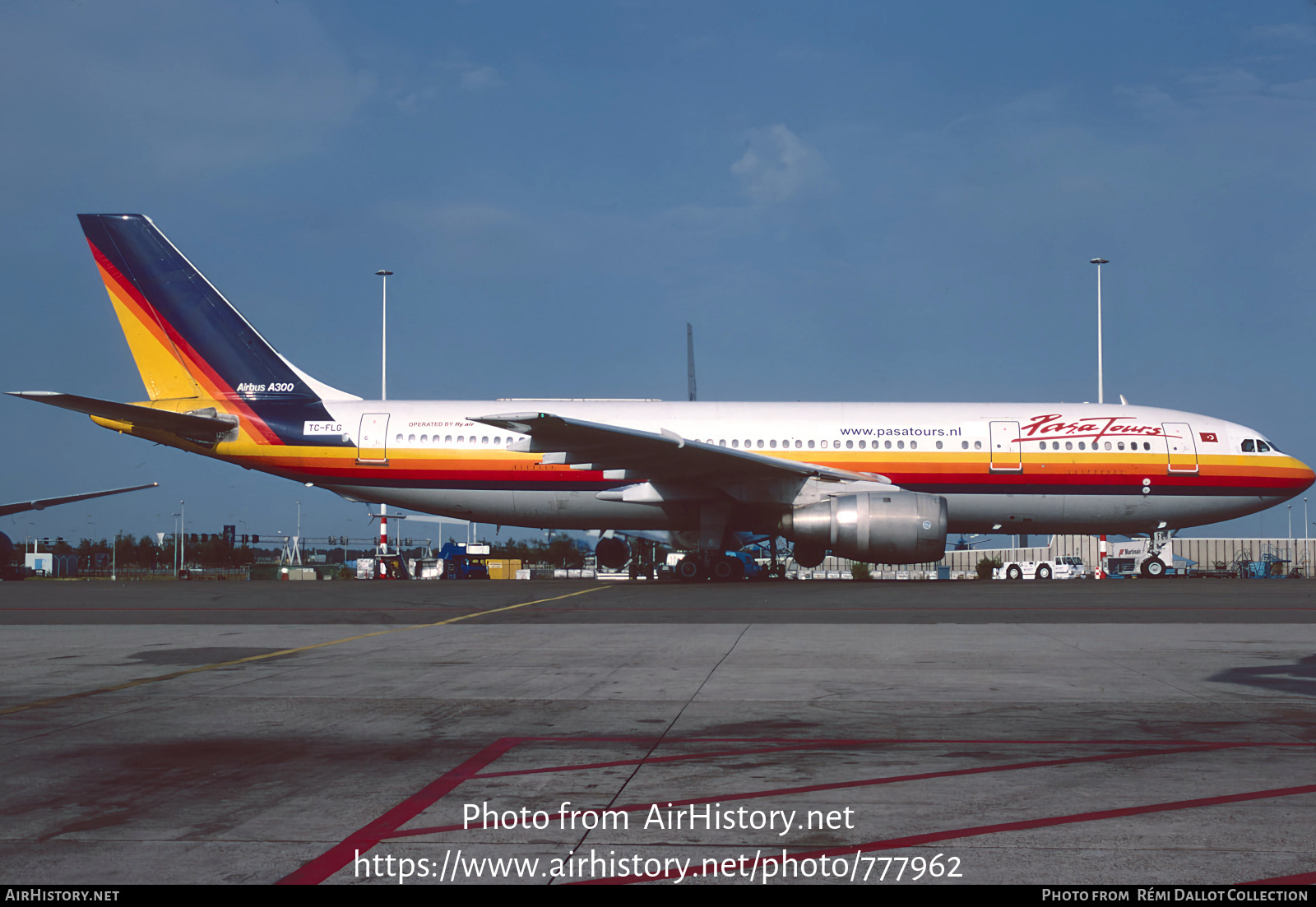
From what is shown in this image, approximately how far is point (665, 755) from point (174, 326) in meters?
23.4

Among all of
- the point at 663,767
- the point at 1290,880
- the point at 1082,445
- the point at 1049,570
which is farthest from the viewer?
the point at 1049,570

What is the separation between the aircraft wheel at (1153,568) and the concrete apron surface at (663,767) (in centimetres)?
1841

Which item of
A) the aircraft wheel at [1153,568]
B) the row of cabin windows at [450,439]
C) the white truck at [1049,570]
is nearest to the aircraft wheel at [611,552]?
the row of cabin windows at [450,439]

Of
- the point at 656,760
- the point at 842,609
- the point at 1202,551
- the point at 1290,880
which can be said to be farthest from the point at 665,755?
the point at 1202,551

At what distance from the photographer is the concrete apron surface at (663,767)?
339 cm

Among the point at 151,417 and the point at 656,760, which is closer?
the point at 656,760

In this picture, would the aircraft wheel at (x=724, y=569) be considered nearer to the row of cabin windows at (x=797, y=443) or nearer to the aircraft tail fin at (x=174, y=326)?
the row of cabin windows at (x=797, y=443)

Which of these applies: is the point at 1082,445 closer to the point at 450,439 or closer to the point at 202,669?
the point at 450,439

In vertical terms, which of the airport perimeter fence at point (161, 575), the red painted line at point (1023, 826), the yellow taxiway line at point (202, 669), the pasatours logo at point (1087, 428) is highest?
the pasatours logo at point (1087, 428)

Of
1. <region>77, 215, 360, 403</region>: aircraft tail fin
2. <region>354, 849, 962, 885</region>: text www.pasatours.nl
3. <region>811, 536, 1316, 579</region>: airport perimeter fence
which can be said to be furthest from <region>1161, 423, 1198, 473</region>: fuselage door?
<region>811, 536, 1316, 579</region>: airport perimeter fence

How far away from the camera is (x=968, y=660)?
9.02 m

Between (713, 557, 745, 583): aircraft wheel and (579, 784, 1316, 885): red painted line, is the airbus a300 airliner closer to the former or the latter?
(713, 557, 745, 583): aircraft wheel

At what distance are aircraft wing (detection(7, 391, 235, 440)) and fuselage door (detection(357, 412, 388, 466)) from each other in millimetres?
3157

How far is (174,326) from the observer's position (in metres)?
24.7
